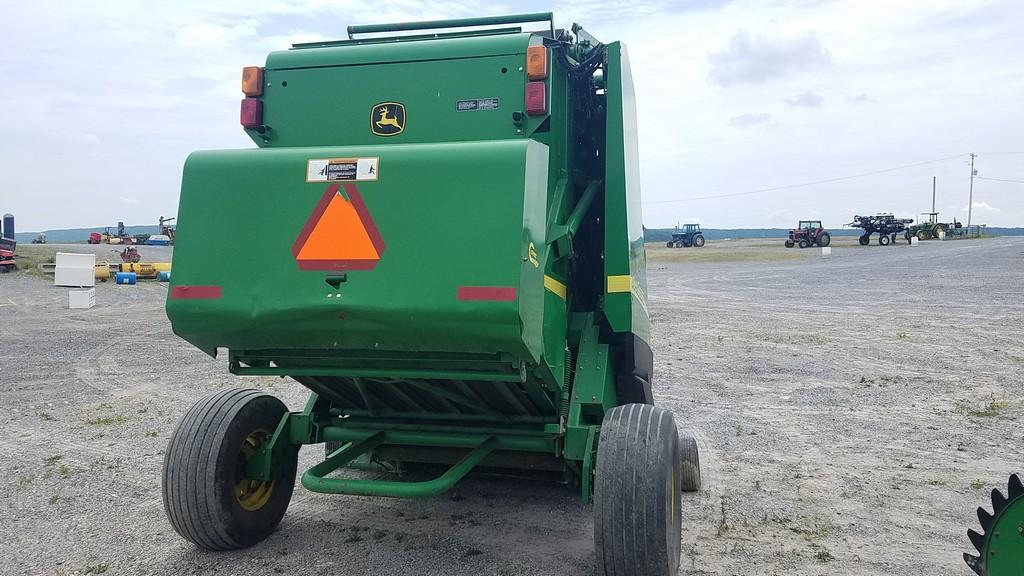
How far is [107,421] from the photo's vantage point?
26.4ft

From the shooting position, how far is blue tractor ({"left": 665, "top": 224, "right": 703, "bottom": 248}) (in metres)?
62.5

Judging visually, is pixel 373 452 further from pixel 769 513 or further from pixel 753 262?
pixel 753 262

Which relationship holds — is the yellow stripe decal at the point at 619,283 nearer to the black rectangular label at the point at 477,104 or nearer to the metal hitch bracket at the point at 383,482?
the metal hitch bracket at the point at 383,482

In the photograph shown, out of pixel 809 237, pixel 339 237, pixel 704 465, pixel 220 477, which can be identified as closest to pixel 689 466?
pixel 704 465

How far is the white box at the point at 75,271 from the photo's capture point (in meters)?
23.2

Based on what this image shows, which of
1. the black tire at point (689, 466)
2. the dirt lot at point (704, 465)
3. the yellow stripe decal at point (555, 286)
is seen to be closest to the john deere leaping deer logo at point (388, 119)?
the yellow stripe decal at point (555, 286)

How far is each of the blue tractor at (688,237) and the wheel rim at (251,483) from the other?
59.7 meters

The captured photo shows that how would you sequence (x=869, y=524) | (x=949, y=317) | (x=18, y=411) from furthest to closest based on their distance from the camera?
1. (x=949, y=317)
2. (x=18, y=411)
3. (x=869, y=524)

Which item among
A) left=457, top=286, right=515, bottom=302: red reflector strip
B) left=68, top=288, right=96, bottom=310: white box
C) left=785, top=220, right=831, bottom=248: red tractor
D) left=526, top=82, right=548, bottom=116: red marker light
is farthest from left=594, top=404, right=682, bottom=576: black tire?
left=785, top=220, right=831, bottom=248: red tractor

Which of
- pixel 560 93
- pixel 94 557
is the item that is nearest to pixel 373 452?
pixel 94 557

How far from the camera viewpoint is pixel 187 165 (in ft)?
12.6

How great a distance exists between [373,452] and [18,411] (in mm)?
5292

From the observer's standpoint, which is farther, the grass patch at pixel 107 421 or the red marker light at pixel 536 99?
the grass patch at pixel 107 421

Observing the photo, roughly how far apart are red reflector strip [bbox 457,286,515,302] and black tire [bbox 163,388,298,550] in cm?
185
